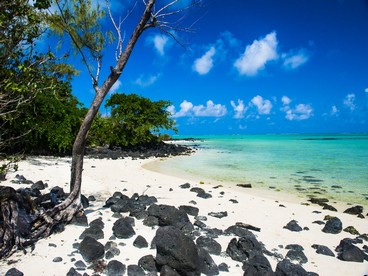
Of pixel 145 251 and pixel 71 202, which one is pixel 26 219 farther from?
pixel 145 251

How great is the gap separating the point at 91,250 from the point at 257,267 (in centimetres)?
252

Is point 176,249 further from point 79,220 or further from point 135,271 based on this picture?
point 79,220

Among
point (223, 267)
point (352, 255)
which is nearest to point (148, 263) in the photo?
point (223, 267)

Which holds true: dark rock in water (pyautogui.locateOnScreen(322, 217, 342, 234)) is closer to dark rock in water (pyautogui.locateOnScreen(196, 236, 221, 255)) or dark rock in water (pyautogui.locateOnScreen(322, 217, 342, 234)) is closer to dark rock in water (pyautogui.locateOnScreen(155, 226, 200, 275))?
dark rock in water (pyautogui.locateOnScreen(196, 236, 221, 255))

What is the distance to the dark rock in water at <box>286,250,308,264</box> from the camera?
5.01 meters

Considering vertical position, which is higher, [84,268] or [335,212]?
[84,268]

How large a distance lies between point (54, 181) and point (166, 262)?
7657 millimetres

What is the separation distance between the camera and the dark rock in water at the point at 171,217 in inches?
229

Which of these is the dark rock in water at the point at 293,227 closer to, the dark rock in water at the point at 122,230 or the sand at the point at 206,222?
the sand at the point at 206,222

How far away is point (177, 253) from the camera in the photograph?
4004 millimetres

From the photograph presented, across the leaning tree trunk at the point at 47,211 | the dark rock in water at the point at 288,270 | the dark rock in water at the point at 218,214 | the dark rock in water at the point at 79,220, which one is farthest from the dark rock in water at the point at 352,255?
the leaning tree trunk at the point at 47,211

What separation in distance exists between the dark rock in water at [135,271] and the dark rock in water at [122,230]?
113cm

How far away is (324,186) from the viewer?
1354 centimetres

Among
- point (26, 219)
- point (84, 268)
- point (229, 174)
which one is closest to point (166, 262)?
point (84, 268)
